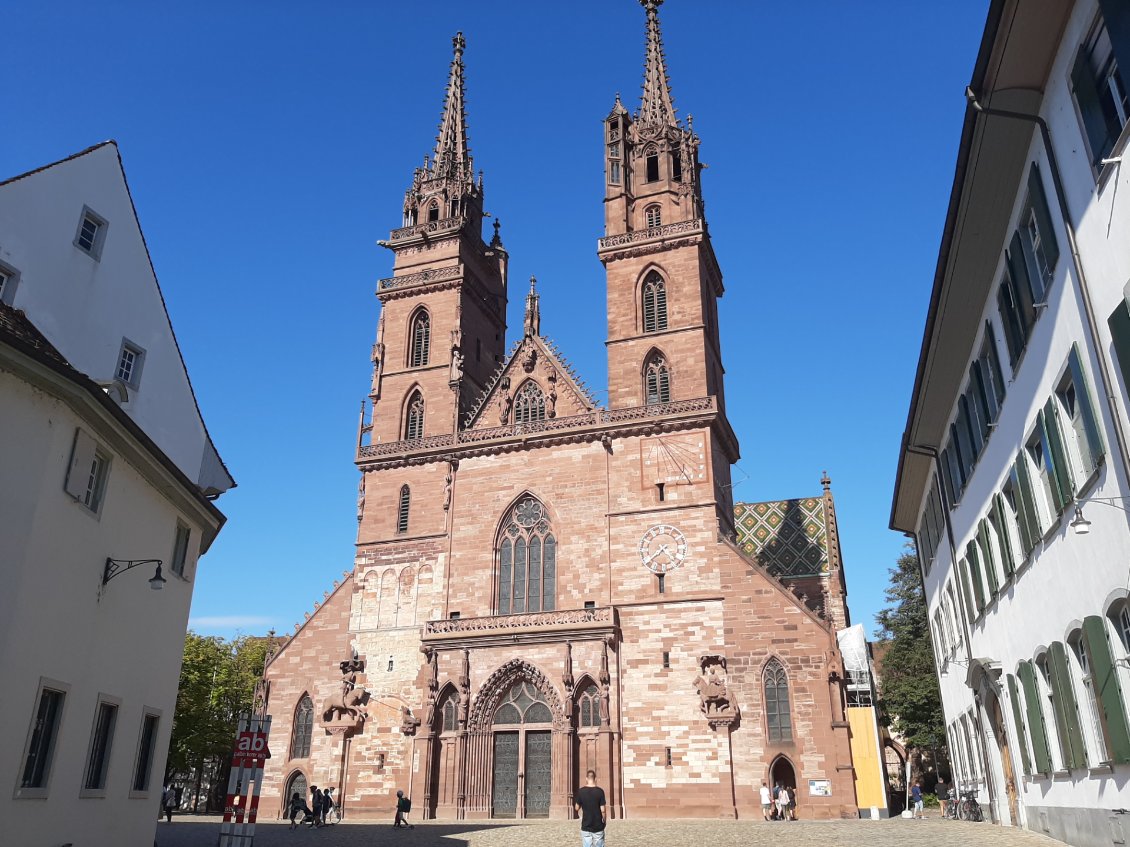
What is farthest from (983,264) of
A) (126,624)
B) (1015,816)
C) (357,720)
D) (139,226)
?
(357,720)

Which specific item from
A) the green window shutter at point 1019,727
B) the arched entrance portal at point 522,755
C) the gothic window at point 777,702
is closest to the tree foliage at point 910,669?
the gothic window at point 777,702

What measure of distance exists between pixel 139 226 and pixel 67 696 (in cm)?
948

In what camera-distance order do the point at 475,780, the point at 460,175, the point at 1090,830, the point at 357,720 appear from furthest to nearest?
1. the point at 460,175
2. the point at 357,720
3. the point at 475,780
4. the point at 1090,830

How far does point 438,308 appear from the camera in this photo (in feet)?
127

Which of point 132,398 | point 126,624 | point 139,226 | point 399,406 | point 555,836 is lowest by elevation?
point 555,836

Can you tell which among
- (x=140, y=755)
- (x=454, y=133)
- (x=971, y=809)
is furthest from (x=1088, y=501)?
(x=454, y=133)

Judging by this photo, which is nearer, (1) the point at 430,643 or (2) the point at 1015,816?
(2) the point at 1015,816

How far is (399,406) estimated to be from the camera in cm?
3712

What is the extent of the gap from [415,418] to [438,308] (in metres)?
4.84

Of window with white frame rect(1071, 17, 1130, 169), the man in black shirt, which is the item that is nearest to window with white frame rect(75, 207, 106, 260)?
the man in black shirt

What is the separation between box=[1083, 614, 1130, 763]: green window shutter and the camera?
9.83 m

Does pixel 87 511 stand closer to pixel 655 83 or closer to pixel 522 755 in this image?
pixel 522 755

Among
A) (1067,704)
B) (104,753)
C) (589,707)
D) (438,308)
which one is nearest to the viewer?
(1067,704)

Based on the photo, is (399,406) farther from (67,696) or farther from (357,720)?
(67,696)
